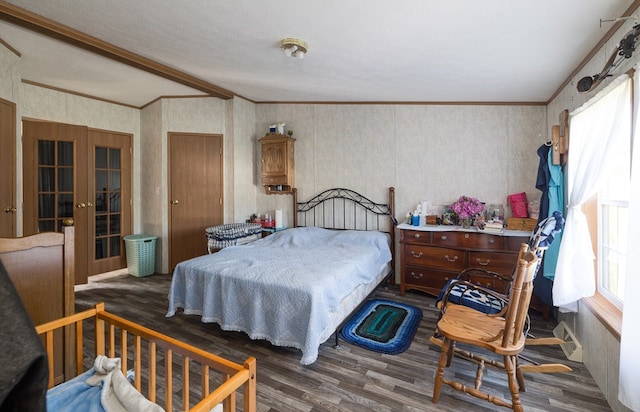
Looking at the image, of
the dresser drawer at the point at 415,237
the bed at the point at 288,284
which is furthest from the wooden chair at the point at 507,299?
the dresser drawer at the point at 415,237

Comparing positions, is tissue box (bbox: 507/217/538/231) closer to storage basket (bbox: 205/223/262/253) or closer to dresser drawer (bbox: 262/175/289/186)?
dresser drawer (bbox: 262/175/289/186)

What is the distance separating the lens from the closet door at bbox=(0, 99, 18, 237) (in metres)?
2.88

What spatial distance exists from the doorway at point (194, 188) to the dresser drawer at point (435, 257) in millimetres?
2725

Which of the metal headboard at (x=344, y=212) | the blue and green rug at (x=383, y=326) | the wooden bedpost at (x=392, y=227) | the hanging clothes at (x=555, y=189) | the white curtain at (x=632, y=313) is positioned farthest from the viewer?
the metal headboard at (x=344, y=212)

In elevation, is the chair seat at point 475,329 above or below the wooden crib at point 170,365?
below

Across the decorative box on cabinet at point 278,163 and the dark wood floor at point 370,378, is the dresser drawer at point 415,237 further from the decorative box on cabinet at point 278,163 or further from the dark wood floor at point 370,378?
the decorative box on cabinet at point 278,163

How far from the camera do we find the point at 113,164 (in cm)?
470

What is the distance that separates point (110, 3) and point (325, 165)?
290 cm

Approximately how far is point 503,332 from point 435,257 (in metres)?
1.85

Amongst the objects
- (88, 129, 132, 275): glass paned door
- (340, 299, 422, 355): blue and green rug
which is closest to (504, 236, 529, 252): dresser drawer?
(340, 299, 422, 355): blue and green rug

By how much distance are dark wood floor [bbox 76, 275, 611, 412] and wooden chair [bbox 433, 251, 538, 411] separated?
0.40ft

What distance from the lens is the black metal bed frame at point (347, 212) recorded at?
418 centimetres

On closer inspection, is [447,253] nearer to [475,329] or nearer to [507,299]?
[507,299]

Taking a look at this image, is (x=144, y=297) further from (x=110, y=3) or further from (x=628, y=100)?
(x=628, y=100)
